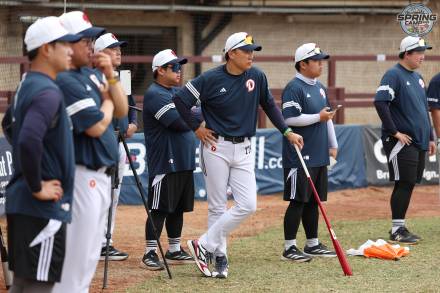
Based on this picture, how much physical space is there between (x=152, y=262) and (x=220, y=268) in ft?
2.55

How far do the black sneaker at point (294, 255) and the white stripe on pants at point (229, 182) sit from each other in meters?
1.00

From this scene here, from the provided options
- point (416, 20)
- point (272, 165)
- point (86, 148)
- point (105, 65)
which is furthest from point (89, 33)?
point (272, 165)

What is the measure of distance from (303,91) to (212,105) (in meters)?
1.24

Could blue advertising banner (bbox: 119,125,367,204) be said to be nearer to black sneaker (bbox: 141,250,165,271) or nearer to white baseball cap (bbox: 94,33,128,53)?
black sneaker (bbox: 141,250,165,271)

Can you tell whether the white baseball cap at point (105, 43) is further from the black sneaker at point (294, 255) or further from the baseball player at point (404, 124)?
the baseball player at point (404, 124)

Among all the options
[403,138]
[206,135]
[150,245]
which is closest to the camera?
[206,135]

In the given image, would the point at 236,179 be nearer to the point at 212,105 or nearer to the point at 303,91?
the point at 212,105

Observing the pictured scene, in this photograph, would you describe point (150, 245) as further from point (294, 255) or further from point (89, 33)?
point (89, 33)

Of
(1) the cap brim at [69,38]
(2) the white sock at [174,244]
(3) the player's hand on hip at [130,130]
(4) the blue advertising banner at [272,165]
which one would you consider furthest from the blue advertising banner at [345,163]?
(1) the cap brim at [69,38]

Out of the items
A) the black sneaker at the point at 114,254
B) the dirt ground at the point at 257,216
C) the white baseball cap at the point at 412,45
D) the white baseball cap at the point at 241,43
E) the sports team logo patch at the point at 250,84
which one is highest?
the white baseball cap at the point at 241,43

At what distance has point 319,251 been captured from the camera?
29.3ft

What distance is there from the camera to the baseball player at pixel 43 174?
4.85m

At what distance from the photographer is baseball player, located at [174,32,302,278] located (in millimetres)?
7844

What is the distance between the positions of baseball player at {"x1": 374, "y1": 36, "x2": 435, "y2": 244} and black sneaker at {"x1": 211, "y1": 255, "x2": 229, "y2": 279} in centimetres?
255
